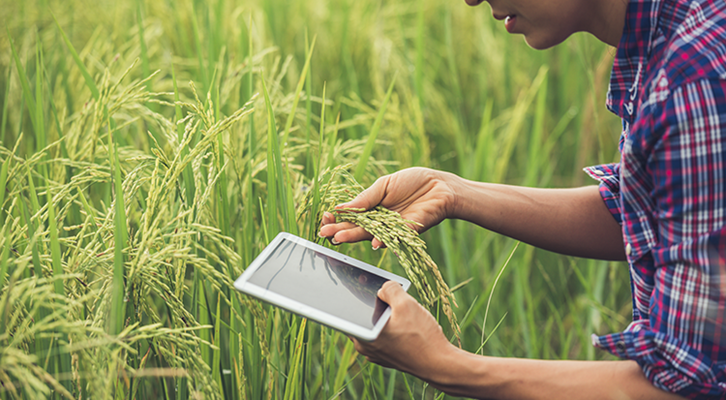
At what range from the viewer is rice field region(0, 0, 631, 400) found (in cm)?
99

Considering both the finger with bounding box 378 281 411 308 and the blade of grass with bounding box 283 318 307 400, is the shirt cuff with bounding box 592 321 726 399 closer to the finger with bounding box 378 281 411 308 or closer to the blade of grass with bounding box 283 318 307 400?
the finger with bounding box 378 281 411 308

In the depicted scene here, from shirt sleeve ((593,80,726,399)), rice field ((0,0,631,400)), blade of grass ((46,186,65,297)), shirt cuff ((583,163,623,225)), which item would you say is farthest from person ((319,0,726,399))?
blade of grass ((46,186,65,297))

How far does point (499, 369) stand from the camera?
100 cm

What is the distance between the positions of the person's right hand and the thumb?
18cm

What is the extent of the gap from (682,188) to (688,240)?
0.30 feet

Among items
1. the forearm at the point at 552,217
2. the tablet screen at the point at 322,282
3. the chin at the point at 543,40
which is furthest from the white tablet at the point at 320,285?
the chin at the point at 543,40

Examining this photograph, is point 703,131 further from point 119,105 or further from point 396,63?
point 396,63

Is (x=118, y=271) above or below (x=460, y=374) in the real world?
above

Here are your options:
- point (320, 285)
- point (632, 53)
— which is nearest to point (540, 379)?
point (320, 285)

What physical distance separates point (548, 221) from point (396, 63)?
4.61 ft

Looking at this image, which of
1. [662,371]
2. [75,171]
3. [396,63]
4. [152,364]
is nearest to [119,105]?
[75,171]

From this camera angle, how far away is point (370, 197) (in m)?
1.23

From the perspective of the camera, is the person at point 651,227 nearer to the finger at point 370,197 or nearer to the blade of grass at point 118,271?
the finger at point 370,197

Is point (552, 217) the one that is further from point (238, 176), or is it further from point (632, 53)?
point (238, 176)
